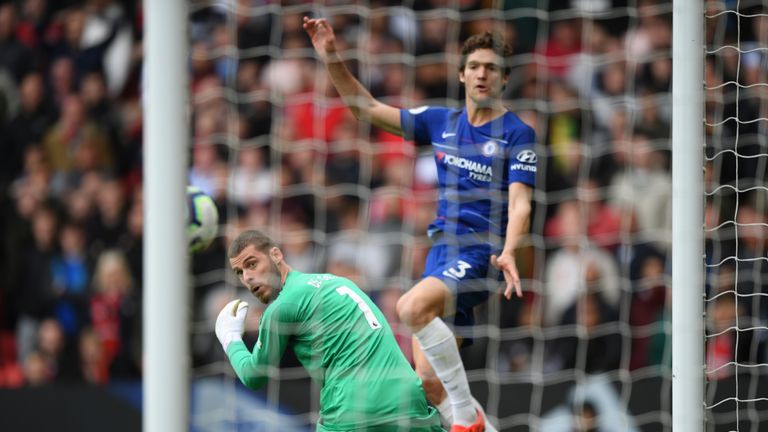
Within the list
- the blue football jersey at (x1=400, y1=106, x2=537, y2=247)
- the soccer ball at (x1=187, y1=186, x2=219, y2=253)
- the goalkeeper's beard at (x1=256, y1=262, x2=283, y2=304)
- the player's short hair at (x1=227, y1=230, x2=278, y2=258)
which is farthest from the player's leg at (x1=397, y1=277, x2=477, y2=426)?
the soccer ball at (x1=187, y1=186, x2=219, y2=253)

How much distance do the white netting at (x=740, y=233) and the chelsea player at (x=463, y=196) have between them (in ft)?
6.14

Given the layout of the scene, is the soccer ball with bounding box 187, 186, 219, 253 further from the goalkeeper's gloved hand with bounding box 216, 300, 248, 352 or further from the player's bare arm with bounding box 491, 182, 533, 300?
the player's bare arm with bounding box 491, 182, 533, 300

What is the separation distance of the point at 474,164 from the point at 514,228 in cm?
40

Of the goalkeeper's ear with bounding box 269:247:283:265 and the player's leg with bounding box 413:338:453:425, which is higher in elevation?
the goalkeeper's ear with bounding box 269:247:283:265

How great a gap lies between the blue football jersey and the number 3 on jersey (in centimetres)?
53

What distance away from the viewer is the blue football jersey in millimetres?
4977

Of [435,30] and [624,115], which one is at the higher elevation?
[435,30]

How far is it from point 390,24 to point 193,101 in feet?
4.43

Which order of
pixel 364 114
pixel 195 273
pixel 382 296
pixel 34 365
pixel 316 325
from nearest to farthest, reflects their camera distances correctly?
pixel 316 325 → pixel 364 114 → pixel 382 296 → pixel 195 273 → pixel 34 365

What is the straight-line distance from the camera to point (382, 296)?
6.77m

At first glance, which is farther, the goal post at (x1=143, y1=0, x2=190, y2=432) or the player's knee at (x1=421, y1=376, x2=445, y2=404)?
the player's knee at (x1=421, y1=376, x2=445, y2=404)

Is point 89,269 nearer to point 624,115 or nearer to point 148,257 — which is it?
point 624,115

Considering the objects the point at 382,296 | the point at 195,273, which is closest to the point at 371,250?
the point at 382,296

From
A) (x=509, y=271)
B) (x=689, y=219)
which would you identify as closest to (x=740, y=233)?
(x=509, y=271)
